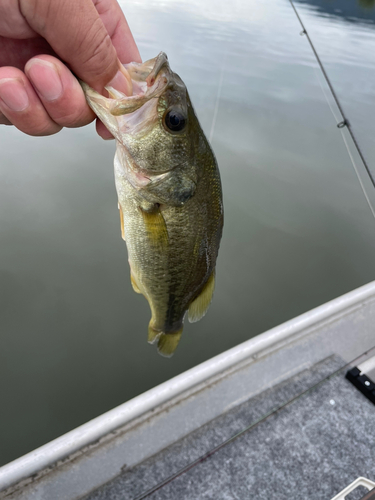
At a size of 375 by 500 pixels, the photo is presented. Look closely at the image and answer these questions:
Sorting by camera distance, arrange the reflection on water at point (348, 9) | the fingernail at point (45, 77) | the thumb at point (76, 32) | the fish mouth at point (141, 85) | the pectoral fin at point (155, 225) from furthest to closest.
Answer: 1. the reflection on water at point (348, 9)
2. the pectoral fin at point (155, 225)
3. the fish mouth at point (141, 85)
4. the fingernail at point (45, 77)
5. the thumb at point (76, 32)

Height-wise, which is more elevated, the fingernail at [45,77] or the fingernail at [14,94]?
the fingernail at [45,77]

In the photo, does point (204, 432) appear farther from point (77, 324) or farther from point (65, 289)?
point (65, 289)

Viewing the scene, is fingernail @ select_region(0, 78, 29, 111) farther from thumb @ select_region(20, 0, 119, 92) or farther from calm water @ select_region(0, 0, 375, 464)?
calm water @ select_region(0, 0, 375, 464)

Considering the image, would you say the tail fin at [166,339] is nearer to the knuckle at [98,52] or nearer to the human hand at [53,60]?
the human hand at [53,60]

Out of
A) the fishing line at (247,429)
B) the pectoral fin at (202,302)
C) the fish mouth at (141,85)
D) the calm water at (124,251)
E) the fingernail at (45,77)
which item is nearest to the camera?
the fingernail at (45,77)

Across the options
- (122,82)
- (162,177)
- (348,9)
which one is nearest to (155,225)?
(162,177)

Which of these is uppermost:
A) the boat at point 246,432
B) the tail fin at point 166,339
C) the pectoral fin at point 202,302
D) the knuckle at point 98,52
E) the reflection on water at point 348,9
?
the reflection on water at point 348,9

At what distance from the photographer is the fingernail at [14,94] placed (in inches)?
37.7

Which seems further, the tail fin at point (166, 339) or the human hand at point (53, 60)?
the tail fin at point (166, 339)

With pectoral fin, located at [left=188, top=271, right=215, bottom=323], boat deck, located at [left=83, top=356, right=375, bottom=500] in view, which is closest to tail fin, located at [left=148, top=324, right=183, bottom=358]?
Result: pectoral fin, located at [left=188, top=271, right=215, bottom=323]

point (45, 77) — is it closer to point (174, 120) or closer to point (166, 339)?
point (174, 120)

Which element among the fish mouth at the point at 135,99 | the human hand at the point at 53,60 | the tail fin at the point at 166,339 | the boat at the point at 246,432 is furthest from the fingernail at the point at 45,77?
the boat at the point at 246,432

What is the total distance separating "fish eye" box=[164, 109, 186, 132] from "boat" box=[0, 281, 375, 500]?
1222 millimetres

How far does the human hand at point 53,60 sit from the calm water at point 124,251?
7.07 feet
